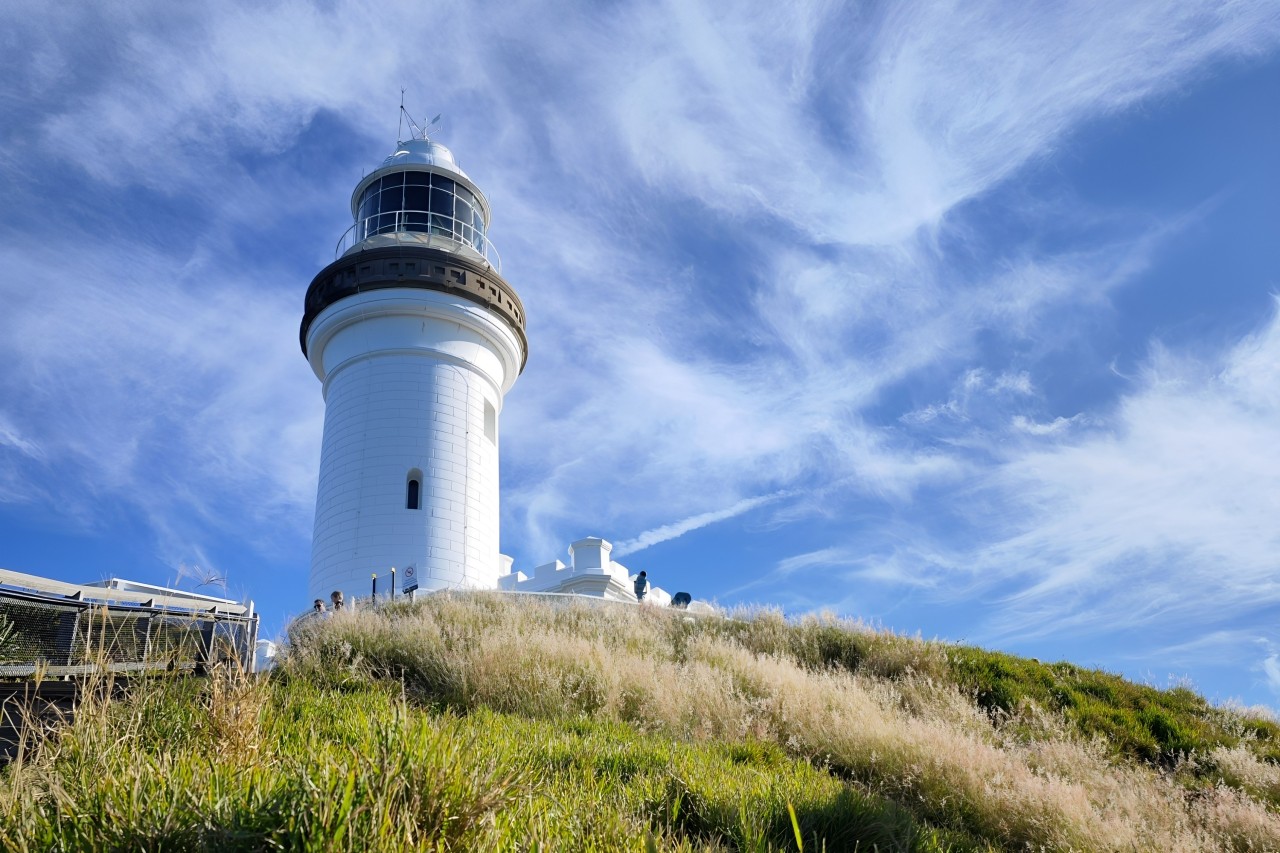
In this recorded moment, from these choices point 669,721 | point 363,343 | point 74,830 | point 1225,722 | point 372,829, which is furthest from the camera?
point 363,343

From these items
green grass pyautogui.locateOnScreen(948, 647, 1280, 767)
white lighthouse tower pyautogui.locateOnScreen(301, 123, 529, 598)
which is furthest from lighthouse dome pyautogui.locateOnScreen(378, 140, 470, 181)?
green grass pyautogui.locateOnScreen(948, 647, 1280, 767)

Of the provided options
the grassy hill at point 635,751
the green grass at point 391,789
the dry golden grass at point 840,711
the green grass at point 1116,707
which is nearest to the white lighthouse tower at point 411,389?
the grassy hill at point 635,751

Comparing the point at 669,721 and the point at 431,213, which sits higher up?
the point at 431,213

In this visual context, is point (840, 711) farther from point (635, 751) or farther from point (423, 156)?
point (423, 156)

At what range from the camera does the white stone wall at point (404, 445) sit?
61.0 feet

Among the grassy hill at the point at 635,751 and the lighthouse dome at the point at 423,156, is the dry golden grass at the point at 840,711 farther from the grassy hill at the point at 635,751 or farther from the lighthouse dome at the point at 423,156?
the lighthouse dome at the point at 423,156

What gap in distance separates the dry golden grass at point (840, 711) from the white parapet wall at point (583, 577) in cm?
726

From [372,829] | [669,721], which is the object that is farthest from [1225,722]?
[372,829]

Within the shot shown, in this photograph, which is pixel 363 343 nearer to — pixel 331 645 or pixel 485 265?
pixel 485 265

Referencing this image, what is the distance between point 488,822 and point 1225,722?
10.8 meters

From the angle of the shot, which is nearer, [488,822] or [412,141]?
[488,822]

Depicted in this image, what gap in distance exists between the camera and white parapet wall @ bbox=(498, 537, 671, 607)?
1964 centimetres

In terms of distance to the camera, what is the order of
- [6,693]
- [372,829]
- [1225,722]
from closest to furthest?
[372,829]
[6,693]
[1225,722]

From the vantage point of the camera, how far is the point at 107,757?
3.75 m
